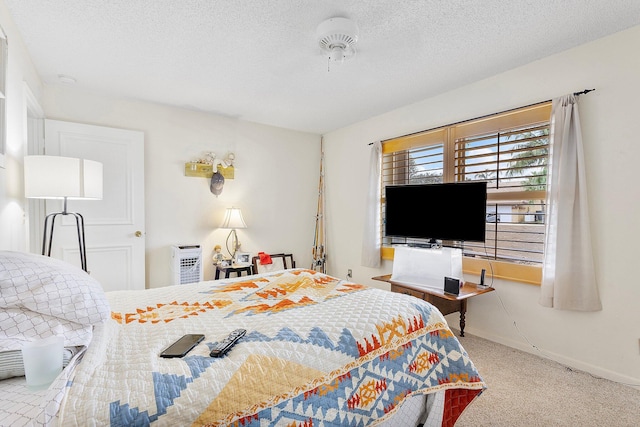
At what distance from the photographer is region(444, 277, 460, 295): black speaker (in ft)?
8.50

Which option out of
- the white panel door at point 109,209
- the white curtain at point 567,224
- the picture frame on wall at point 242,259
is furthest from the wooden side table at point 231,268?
the white curtain at point 567,224

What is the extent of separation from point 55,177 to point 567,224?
3.66 metres

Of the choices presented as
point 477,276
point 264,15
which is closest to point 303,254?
point 477,276

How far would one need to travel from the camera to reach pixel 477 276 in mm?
2994

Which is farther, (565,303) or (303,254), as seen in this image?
(303,254)

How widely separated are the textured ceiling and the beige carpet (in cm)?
242

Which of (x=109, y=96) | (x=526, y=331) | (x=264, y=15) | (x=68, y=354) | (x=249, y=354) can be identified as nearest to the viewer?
(x=68, y=354)

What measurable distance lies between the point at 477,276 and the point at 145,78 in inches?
143

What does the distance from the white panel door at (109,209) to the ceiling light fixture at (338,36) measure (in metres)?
2.40

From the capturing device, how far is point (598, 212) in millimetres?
2279

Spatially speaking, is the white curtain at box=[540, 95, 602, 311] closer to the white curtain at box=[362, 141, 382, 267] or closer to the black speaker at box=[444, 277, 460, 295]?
the black speaker at box=[444, 277, 460, 295]

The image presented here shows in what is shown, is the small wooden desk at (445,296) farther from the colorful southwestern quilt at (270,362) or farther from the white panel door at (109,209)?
the white panel door at (109,209)

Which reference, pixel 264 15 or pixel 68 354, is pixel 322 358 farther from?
pixel 264 15

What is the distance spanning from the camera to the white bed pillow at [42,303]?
3.16 ft
